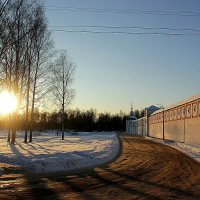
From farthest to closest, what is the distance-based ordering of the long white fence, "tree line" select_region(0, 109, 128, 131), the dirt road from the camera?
"tree line" select_region(0, 109, 128, 131), the long white fence, the dirt road

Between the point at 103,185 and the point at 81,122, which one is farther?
the point at 81,122

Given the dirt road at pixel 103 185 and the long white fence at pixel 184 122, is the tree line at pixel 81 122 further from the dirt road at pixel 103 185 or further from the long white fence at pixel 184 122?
the dirt road at pixel 103 185

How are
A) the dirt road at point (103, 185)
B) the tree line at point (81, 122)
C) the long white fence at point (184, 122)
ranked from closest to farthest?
the dirt road at point (103, 185), the long white fence at point (184, 122), the tree line at point (81, 122)

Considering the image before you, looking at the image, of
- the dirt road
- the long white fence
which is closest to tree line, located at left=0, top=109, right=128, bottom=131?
the long white fence

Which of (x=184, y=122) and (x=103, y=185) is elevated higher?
(x=184, y=122)

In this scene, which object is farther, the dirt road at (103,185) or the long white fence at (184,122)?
the long white fence at (184,122)

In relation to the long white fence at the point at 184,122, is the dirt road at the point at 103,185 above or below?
below

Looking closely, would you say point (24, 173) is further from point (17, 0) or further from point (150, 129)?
point (150, 129)

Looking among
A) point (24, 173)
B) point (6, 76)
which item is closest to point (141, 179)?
point (24, 173)

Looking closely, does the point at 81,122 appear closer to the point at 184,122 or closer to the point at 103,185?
the point at 184,122

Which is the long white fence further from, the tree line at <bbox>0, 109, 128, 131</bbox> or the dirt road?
the tree line at <bbox>0, 109, 128, 131</bbox>

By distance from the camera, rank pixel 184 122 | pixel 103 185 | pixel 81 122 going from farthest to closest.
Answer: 1. pixel 81 122
2. pixel 184 122
3. pixel 103 185

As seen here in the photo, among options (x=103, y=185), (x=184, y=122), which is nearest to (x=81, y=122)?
(x=184, y=122)

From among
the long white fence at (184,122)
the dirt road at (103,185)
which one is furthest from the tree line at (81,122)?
the dirt road at (103,185)
